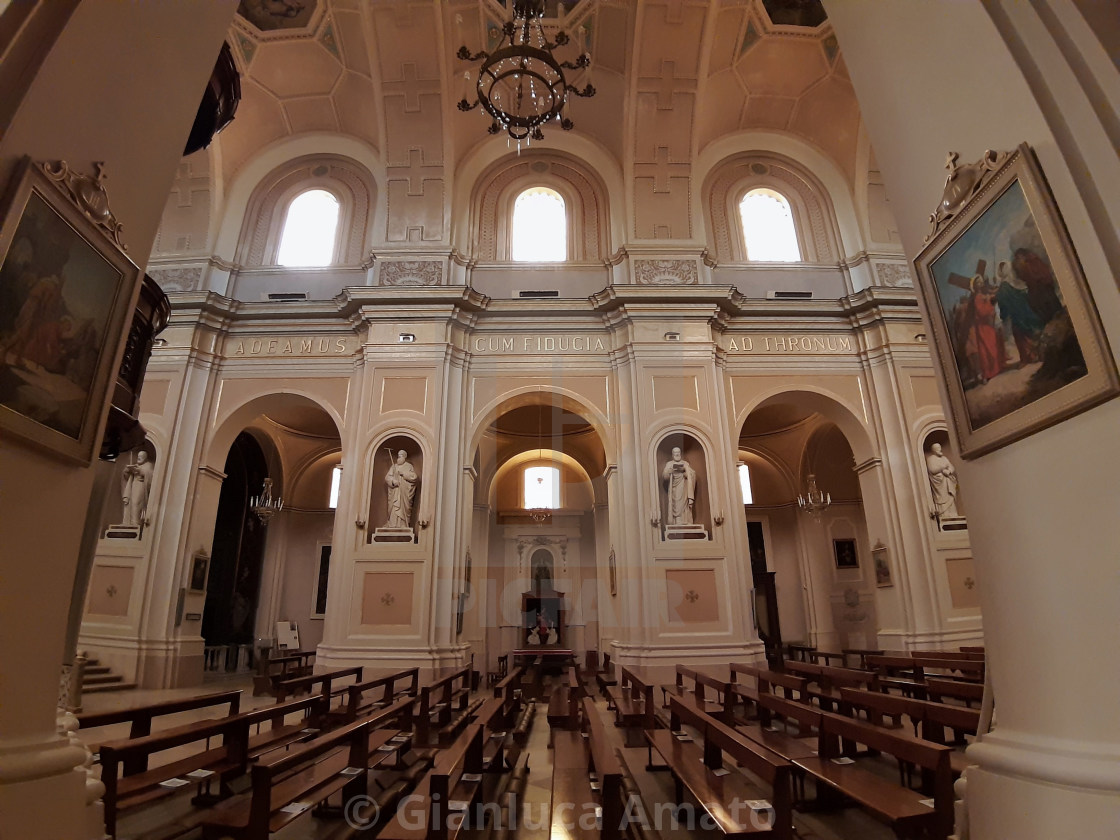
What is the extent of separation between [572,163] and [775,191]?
424 centimetres

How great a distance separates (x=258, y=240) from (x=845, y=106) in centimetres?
1179

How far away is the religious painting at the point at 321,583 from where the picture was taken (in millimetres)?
14086

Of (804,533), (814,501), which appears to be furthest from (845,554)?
(814,501)

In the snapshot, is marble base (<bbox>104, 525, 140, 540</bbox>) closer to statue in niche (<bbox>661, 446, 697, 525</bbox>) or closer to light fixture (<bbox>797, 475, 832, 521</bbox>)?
statue in niche (<bbox>661, 446, 697, 525</bbox>)

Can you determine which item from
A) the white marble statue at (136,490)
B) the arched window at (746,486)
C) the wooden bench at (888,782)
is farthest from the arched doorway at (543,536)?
the wooden bench at (888,782)

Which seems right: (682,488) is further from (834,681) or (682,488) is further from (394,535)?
(394,535)

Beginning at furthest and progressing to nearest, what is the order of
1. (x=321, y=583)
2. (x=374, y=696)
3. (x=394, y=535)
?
(x=321, y=583) → (x=394, y=535) → (x=374, y=696)

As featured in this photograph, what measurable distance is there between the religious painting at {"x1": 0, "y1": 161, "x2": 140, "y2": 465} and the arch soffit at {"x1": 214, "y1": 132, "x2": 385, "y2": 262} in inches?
383

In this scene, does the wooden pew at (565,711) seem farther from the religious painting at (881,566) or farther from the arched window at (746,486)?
the arched window at (746,486)

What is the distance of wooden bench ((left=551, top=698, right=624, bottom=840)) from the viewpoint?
2.47 m

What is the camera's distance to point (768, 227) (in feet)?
40.9

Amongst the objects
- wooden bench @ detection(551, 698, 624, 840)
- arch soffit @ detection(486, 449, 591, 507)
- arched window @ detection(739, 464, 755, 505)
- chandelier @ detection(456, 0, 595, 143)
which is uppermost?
chandelier @ detection(456, 0, 595, 143)

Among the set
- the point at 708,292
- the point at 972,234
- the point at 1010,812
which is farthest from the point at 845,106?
the point at 1010,812

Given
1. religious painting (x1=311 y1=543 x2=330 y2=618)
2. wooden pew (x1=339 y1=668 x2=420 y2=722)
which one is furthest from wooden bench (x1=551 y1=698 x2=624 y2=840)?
religious painting (x1=311 y1=543 x2=330 y2=618)
